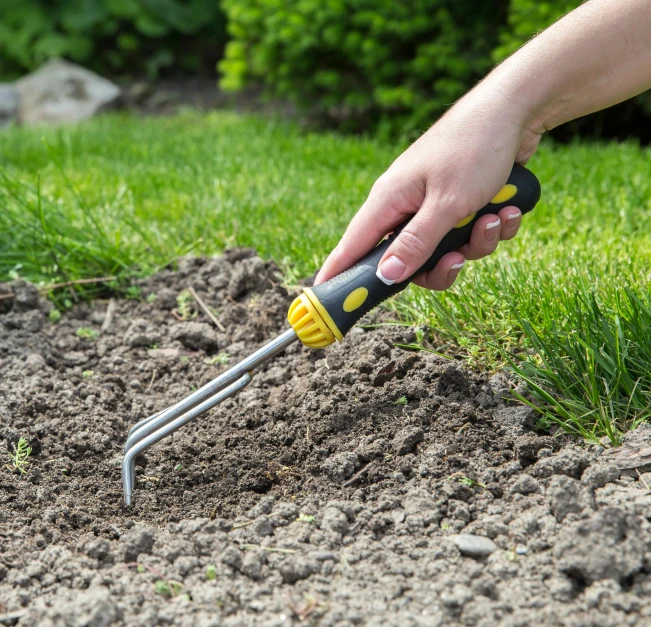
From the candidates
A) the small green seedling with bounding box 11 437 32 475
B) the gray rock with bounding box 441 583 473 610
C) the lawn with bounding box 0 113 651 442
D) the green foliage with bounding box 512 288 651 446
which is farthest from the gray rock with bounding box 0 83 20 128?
the gray rock with bounding box 441 583 473 610

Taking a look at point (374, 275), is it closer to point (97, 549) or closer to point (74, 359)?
point (97, 549)

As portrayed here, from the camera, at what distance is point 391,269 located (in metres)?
1.94

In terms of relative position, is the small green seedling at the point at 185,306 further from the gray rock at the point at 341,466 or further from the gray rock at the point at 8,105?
the gray rock at the point at 8,105

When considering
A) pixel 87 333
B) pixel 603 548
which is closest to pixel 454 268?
pixel 603 548

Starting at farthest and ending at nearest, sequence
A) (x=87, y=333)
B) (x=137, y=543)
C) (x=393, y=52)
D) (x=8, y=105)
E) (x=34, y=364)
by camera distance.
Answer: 1. (x=8, y=105)
2. (x=393, y=52)
3. (x=87, y=333)
4. (x=34, y=364)
5. (x=137, y=543)

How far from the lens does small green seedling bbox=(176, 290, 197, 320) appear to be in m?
2.91

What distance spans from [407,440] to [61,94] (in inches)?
286

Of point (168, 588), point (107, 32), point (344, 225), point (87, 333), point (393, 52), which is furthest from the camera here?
point (107, 32)

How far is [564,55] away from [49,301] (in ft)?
6.91

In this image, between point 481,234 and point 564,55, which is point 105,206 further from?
point 564,55

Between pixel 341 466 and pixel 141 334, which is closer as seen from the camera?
pixel 341 466

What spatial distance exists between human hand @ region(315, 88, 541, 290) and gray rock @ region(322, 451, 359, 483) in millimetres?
462

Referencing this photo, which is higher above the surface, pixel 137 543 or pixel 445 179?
pixel 445 179

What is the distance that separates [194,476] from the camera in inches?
82.7
